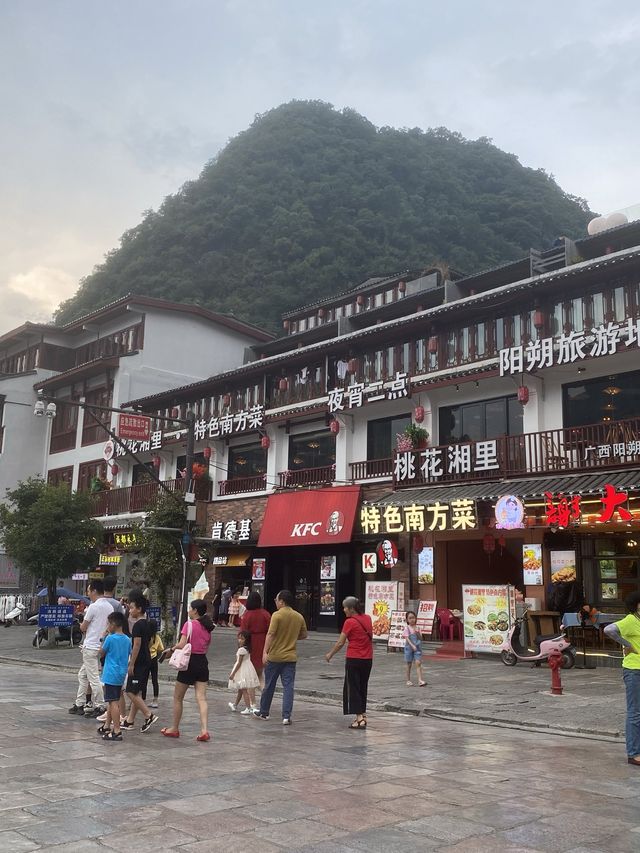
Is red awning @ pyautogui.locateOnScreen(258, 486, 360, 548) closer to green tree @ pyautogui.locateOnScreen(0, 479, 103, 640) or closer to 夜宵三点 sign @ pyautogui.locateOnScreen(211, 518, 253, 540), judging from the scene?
夜宵三点 sign @ pyautogui.locateOnScreen(211, 518, 253, 540)

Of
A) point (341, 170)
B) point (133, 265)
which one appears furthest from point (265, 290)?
point (341, 170)

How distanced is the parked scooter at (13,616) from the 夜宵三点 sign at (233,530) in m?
10.2

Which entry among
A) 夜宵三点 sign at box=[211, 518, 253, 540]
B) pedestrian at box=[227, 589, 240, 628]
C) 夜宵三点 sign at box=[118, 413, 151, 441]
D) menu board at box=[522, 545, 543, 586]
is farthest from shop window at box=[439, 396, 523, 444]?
夜宵三点 sign at box=[118, 413, 151, 441]

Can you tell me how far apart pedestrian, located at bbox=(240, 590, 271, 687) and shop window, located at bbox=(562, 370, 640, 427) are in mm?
11394

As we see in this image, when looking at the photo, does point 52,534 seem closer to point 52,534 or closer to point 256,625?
point 52,534

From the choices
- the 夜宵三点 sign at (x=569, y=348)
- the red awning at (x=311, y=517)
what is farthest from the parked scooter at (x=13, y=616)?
the 夜宵三点 sign at (x=569, y=348)

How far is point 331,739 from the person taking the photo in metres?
9.53

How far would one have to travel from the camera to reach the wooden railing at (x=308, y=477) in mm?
27156

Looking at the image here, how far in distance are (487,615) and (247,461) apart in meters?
15.1

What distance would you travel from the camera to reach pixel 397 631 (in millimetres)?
20516

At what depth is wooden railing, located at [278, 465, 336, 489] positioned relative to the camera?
27.2 metres

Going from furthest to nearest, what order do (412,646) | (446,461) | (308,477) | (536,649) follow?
(308,477), (446,461), (536,649), (412,646)

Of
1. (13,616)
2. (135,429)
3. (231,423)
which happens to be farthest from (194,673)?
(13,616)

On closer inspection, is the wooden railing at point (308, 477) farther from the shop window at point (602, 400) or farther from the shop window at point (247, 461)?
the shop window at point (602, 400)
